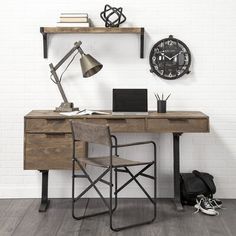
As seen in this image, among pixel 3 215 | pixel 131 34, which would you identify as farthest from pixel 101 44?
pixel 3 215

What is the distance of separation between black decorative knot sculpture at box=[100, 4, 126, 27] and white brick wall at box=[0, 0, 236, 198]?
7cm

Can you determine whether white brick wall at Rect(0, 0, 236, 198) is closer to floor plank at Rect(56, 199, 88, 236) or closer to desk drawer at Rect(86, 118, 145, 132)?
floor plank at Rect(56, 199, 88, 236)

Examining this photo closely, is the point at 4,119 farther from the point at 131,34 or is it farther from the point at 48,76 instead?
the point at 131,34

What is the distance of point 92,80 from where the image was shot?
161 inches

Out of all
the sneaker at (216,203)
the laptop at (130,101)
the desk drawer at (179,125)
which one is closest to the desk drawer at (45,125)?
the laptop at (130,101)

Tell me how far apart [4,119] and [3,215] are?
94 centimetres

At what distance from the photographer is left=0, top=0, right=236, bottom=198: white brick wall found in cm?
403

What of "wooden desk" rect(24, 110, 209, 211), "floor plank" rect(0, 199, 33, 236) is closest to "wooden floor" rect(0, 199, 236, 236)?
"floor plank" rect(0, 199, 33, 236)

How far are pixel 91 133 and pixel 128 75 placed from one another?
104 centimetres

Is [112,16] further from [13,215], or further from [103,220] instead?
[13,215]

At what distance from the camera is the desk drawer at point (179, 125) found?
11.8 feet

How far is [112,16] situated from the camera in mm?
4012

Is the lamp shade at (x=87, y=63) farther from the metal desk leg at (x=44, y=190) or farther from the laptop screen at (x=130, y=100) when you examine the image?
the metal desk leg at (x=44, y=190)

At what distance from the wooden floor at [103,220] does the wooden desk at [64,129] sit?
406 mm
